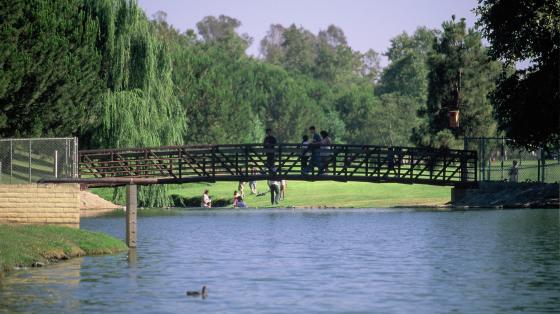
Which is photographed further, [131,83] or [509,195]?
[131,83]

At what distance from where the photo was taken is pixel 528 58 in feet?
165

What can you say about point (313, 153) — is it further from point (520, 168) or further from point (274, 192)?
point (274, 192)

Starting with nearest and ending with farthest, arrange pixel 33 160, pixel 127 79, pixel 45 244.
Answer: pixel 45 244 → pixel 33 160 → pixel 127 79

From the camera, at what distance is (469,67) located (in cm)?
8025

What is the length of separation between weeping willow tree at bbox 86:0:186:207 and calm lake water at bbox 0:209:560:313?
15.0 m

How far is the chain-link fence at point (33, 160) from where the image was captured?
39625 mm

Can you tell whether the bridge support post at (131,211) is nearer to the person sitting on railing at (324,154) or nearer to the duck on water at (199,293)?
the duck on water at (199,293)

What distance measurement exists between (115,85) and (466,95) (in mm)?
24937

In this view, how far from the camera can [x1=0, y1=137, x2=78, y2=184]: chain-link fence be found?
39.6m

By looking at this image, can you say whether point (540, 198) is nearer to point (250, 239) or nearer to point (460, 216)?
point (460, 216)

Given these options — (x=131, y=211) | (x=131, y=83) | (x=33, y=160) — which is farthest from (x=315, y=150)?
(x=131, y=211)

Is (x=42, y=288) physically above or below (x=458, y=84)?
below

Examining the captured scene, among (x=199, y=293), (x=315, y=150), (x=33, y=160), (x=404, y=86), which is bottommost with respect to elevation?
(x=199, y=293)

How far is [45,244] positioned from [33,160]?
439 inches
